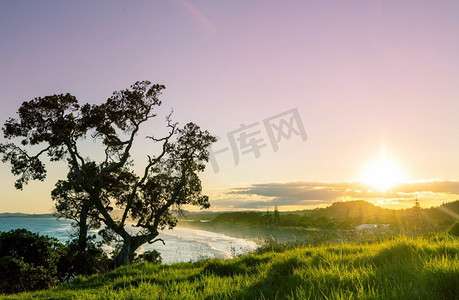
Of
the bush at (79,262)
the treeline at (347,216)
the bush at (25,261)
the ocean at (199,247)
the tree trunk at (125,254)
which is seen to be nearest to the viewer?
the bush at (25,261)

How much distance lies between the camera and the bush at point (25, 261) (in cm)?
1502

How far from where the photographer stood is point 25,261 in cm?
1614

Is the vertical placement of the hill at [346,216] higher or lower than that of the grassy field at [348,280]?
lower

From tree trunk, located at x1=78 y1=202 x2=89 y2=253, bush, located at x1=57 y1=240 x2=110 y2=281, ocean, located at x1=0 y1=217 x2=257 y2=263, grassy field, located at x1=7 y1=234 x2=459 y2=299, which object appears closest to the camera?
grassy field, located at x1=7 y1=234 x2=459 y2=299

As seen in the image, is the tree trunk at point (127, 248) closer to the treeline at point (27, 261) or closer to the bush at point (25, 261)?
the treeline at point (27, 261)

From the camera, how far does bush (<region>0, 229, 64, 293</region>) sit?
15023mm

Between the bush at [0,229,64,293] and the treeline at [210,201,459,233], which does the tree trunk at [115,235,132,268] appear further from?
the treeline at [210,201,459,233]

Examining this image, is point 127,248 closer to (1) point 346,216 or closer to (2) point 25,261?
(2) point 25,261

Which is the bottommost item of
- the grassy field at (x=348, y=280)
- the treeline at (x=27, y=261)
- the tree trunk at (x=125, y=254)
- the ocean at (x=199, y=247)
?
the ocean at (x=199, y=247)

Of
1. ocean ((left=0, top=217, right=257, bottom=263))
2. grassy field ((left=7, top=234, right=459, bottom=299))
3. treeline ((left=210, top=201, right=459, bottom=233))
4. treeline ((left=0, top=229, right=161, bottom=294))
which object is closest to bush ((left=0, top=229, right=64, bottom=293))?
treeline ((left=0, top=229, right=161, bottom=294))

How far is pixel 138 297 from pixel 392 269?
12.5 feet

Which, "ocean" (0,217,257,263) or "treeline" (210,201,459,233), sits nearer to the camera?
"ocean" (0,217,257,263)

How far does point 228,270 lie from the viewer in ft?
30.2

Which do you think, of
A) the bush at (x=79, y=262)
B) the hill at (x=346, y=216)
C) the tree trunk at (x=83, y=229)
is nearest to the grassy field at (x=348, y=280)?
the bush at (x=79, y=262)
